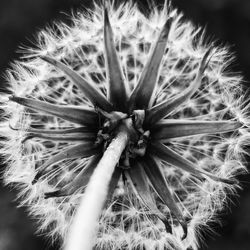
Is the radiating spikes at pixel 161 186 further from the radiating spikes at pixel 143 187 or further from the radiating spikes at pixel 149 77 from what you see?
the radiating spikes at pixel 149 77

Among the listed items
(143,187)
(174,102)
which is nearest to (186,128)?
(174,102)

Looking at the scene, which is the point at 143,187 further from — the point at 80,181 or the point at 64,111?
the point at 64,111

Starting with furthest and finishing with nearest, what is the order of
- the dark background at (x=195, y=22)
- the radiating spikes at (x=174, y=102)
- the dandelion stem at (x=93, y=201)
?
the dark background at (x=195, y=22) → the radiating spikes at (x=174, y=102) → the dandelion stem at (x=93, y=201)

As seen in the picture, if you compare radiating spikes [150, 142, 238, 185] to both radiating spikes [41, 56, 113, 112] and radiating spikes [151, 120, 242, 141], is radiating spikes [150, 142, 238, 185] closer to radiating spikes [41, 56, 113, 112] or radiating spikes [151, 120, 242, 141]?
radiating spikes [151, 120, 242, 141]

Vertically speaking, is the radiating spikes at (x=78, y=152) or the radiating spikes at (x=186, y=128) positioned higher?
the radiating spikes at (x=78, y=152)

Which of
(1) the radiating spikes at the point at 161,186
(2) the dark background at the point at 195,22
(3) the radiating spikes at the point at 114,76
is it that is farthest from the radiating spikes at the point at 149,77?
(2) the dark background at the point at 195,22

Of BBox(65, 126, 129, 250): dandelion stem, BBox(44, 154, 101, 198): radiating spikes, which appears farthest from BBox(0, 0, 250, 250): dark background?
BBox(65, 126, 129, 250): dandelion stem

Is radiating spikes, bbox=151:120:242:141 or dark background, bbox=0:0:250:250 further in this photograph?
dark background, bbox=0:0:250:250
